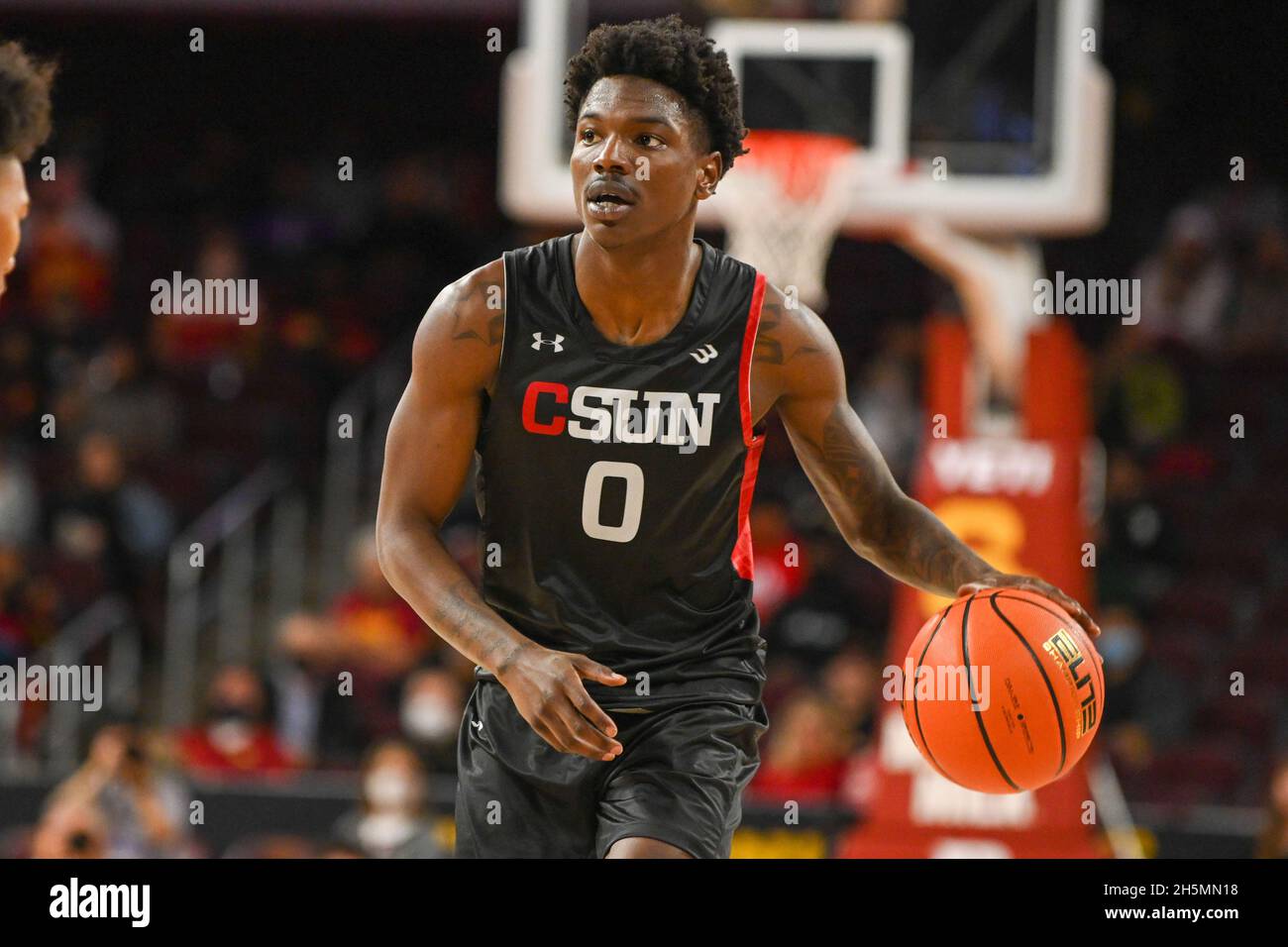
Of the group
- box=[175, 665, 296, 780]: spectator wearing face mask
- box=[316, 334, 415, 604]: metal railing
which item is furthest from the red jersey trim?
box=[316, 334, 415, 604]: metal railing

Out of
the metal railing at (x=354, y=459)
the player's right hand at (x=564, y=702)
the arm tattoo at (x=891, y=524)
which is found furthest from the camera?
the metal railing at (x=354, y=459)

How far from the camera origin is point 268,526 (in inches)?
462

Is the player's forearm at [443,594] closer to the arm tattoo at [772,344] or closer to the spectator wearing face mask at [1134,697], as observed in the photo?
the arm tattoo at [772,344]

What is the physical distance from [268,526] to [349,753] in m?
2.90

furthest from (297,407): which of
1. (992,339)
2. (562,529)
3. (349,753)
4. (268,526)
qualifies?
(562,529)

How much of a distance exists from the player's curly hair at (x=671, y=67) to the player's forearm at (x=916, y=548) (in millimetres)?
814

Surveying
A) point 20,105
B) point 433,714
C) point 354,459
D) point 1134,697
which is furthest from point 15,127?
point 354,459

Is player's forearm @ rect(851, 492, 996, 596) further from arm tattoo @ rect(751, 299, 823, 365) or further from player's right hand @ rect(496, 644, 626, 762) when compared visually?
player's right hand @ rect(496, 644, 626, 762)

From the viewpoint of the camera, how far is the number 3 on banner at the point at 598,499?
366cm

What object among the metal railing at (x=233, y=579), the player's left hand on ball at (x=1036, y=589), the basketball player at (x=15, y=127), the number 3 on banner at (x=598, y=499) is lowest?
the metal railing at (x=233, y=579)

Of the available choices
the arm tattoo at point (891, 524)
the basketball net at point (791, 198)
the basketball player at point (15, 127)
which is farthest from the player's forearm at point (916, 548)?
the basketball net at point (791, 198)

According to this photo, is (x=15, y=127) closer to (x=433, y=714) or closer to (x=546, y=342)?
(x=546, y=342)
